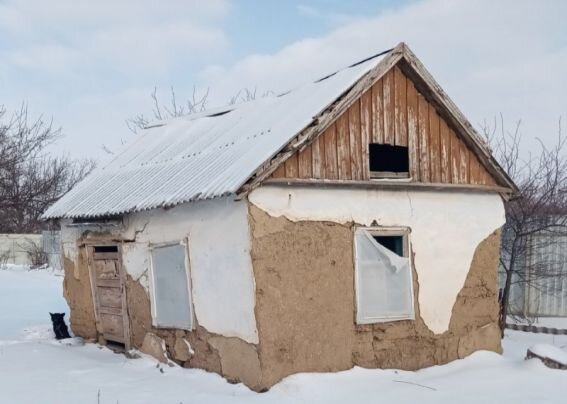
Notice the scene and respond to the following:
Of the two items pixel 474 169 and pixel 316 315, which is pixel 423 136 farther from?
pixel 316 315

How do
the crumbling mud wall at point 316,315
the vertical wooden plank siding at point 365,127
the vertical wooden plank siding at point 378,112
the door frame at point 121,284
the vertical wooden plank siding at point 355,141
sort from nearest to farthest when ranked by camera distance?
the crumbling mud wall at point 316,315 < the vertical wooden plank siding at point 355,141 < the vertical wooden plank siding at point 365,127 < the vertical wooden plank siding at point 378,112 < the door frame at point 121,284

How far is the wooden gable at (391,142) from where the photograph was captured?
8.23 m

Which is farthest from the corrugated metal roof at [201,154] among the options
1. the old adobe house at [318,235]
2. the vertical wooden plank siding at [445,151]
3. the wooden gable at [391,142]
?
the vertical wooden plank siding at [445,151]

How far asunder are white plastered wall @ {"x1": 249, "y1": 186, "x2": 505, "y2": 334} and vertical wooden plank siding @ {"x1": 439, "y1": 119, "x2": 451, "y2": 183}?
302mm

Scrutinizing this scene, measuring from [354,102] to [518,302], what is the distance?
25.8 ft

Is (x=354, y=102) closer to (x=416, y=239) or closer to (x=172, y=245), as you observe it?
(x=416, y=239)

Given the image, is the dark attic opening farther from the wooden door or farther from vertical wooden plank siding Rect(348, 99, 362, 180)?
the wooden door

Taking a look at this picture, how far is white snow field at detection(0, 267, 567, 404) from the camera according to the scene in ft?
24.4

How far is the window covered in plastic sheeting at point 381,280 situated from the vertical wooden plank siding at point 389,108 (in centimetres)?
134

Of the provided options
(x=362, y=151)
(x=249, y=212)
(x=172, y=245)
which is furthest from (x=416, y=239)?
(x=172, y=245)

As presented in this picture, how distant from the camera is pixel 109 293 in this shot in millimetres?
10727

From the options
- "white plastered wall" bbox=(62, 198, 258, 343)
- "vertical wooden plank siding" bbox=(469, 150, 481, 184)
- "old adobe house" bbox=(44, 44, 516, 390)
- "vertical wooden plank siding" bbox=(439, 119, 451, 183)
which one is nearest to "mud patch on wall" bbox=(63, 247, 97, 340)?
"old adobe house" bbox=(44, 44, 516, 390)

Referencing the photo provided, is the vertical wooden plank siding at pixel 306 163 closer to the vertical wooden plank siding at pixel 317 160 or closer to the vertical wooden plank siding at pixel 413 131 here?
the vertical wooden plank siding at pixel 317 160

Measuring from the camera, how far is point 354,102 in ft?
28.0
